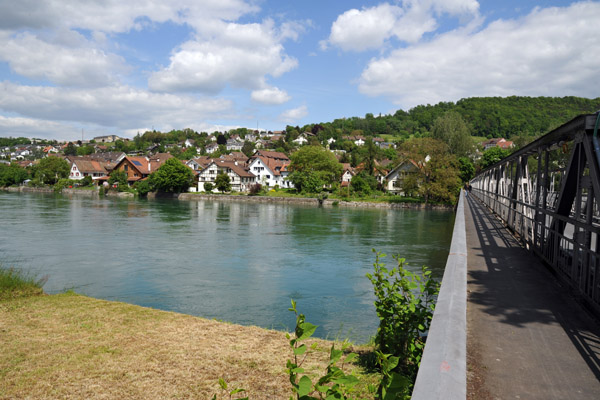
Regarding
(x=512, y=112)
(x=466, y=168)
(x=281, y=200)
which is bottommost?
(x=281, y=200)

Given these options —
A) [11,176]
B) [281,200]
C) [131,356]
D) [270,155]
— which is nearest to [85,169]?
[11,176]

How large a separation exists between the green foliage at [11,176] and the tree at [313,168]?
215 feet

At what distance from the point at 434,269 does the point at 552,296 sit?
47.1ft

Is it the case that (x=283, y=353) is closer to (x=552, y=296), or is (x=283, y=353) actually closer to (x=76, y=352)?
(x=76, y=352)

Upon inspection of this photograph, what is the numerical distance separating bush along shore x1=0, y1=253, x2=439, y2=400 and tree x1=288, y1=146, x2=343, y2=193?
76563mm

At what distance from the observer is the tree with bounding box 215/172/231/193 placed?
292ft

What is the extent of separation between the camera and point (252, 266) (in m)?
20.4

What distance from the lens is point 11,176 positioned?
343 ft

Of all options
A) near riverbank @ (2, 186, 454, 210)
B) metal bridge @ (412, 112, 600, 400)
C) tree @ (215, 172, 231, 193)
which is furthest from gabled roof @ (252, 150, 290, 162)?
metal bridge @ (412, 112, 600, 400)

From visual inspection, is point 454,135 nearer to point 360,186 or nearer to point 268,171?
point 360,186

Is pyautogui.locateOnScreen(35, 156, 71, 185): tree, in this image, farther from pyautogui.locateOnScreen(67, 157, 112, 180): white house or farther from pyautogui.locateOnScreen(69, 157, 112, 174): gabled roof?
pyautogui.locateOnScreen(69, 157, 112, 174): gabled roof

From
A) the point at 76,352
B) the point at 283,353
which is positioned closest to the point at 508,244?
the point at 283,353

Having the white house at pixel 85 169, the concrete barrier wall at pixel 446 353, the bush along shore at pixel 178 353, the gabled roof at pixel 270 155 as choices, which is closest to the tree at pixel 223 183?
the gabled roof at pixel 270 155

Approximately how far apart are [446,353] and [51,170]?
120 metres
